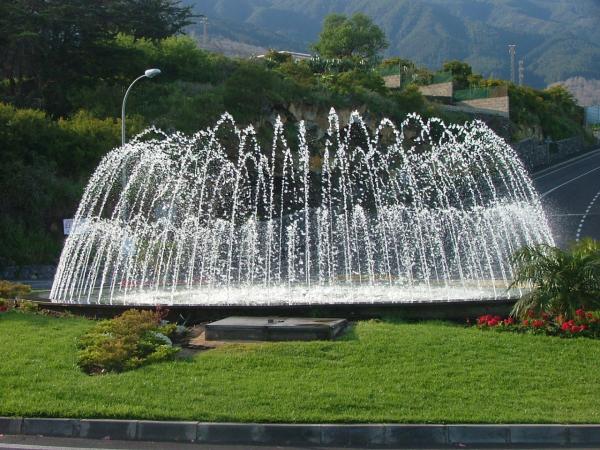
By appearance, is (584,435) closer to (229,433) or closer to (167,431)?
(229,433)

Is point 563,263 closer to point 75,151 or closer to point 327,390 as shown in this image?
point 327,390

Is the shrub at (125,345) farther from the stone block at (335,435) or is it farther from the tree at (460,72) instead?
the tree at (460,72)

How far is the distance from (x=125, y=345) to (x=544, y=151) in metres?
57.9

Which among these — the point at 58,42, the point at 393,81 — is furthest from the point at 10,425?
the point at 393,81

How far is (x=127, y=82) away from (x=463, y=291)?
3058 cm

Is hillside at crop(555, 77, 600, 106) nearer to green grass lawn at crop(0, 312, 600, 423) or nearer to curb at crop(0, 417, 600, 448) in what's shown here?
green grass lawn at crop(0, 312, 600, 423)

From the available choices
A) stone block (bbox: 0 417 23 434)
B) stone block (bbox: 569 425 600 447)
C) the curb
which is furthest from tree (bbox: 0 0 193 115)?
stone block (bbox: 569 425 600 447)

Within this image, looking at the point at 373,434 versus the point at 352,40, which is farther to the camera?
the point at 352,40

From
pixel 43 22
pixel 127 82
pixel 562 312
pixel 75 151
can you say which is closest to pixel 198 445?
pixel 562 312

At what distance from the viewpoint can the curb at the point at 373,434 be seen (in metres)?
6.96

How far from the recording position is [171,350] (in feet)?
30.1

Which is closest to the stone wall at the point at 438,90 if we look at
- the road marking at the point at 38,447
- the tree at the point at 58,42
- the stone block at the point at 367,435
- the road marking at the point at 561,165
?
the road marking at the point at 561,165

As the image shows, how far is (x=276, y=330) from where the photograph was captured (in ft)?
32.4

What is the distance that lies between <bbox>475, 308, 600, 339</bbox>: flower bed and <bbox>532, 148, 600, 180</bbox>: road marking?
4277 centimetres
